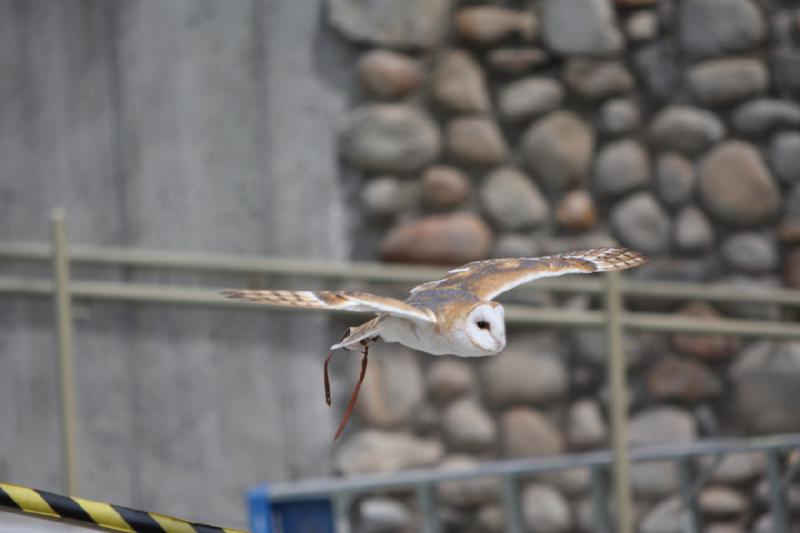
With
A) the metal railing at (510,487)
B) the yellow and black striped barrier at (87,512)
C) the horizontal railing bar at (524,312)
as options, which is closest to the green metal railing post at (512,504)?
the metal railing at (510,487)

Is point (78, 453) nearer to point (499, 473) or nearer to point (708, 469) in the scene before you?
point (499, 473)

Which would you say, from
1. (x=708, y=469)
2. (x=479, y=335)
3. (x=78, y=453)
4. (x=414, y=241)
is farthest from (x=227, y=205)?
(x=479, y=335)

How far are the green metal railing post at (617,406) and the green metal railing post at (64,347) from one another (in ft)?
3.98

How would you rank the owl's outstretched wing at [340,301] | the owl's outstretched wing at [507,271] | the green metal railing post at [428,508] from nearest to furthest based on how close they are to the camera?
the owl's outstretched wing at [340,301], the owl's outstretched wing at [507,271], the green metal railing post at [428,508]

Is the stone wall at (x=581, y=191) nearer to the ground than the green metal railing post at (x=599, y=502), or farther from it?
farther from it

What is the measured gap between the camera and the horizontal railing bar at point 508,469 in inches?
124

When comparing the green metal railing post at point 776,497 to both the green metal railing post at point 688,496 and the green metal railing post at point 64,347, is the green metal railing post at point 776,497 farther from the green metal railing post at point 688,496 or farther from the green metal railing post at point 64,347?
the green metal railing post at point 64,347

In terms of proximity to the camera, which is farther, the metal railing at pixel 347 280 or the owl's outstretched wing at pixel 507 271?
the metal railing at pixel 347 280

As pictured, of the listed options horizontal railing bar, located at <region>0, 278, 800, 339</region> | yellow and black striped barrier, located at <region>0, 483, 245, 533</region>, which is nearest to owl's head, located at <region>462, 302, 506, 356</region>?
yellow and black striped barrier, located at <region>0, 483, 245, 533</region>

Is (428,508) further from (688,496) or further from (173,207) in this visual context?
(173,207)

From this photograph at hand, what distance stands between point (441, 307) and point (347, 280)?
2517 millimetres

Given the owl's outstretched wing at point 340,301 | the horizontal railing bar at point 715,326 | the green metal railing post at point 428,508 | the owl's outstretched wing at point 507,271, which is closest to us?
the owl's outstretched wing at point 340,301

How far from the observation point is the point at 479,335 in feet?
2.67

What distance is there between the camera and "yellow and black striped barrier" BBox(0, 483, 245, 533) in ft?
3.67
